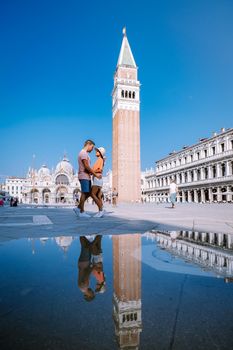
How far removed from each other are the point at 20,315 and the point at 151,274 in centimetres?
93

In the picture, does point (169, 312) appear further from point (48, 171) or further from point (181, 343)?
point (48, 171)

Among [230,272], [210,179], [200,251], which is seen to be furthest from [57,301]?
[210,179]

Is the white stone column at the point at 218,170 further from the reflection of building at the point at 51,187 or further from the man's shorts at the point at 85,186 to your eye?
the reflection of building at the point at 51,187

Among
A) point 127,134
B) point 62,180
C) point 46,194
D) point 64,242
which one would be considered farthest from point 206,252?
point 62,180

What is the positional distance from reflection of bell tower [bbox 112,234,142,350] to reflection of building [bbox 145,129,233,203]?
30.4 metres

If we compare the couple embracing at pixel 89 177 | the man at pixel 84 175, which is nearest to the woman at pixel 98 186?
the couple embracing at pixel 89 177

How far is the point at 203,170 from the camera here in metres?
44.2

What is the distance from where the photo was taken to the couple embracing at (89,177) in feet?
22.8

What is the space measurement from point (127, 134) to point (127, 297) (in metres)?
51.8

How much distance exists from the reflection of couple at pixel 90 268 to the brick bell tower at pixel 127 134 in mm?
46962

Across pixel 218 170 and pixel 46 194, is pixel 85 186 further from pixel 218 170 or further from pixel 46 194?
pixel 46 194

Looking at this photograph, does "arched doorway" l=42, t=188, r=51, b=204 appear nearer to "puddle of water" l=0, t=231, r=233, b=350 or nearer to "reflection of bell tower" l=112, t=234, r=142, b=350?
"puddle of water" l=0, t=231, r=233, b=350

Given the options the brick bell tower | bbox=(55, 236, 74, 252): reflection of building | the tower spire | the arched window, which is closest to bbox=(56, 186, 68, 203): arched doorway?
the arched window

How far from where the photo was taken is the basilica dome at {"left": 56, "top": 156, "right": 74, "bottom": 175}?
3059 inches
